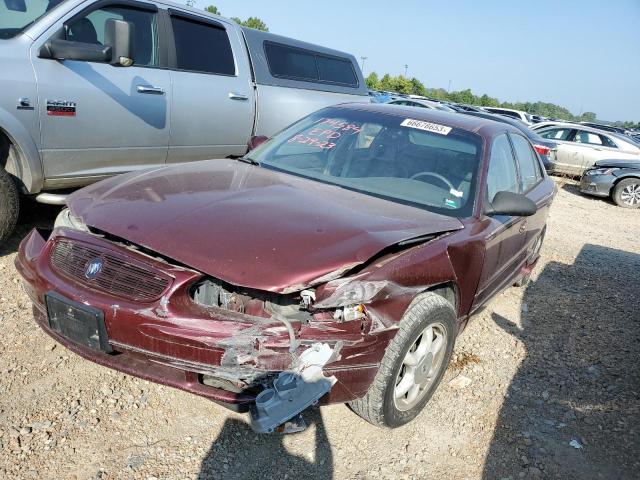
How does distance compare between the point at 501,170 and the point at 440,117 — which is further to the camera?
the point at 440,117

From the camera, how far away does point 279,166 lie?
3637 mm

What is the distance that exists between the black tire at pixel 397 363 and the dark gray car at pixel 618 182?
1046cm

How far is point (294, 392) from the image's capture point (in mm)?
2211

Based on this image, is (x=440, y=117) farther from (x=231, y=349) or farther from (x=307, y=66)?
(x=307, y=66)

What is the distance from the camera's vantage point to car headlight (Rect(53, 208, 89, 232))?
2744 millimetres

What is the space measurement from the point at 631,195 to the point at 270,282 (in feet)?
38.4

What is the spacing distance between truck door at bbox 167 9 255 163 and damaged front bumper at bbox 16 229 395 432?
120 inches

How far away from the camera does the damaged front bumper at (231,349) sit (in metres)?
2.20

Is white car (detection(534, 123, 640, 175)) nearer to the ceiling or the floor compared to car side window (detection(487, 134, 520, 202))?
nearer to the floor

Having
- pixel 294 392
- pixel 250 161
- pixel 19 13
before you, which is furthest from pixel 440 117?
pixel 19 13

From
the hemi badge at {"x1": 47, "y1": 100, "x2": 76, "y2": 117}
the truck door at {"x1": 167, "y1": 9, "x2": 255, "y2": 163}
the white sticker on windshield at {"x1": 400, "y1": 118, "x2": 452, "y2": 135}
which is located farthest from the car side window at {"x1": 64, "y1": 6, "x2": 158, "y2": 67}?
the white sticker on windshield at {"x1": 400, "y1": 118, "x2": 452, "y2": 135}

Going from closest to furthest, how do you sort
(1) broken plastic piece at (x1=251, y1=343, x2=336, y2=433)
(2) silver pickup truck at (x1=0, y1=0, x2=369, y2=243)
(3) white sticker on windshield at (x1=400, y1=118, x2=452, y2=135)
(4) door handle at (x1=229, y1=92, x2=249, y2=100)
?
(1) broken plastic piece at (x1=251, y1=343, x2=336, y2=433)
(3) white sticker on windshield at (x1=400, y1=118, x2=452, y2=135)
(2) silver pickup truck at (x1=0, y1=0, x2=369, y2=243)
(4) door handle at (x1=229, y1=92, x2=249, y2=100)

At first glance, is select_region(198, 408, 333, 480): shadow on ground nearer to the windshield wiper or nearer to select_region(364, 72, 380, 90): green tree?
the windshield wiper

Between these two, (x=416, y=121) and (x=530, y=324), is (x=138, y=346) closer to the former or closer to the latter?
(x=416, y=121)
